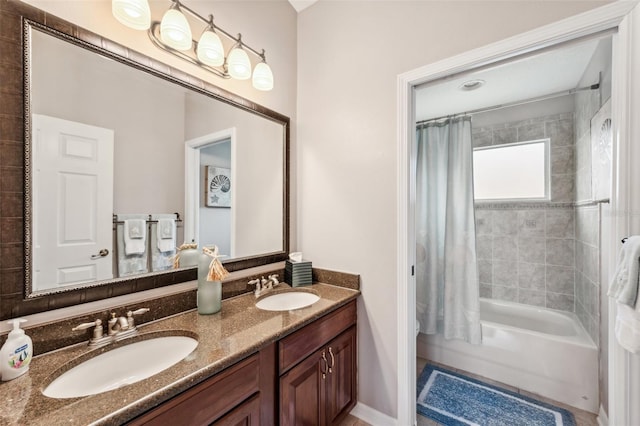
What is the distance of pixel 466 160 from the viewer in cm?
222

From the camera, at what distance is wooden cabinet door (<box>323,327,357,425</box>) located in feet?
4.59

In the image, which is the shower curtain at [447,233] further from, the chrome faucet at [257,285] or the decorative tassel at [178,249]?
the decorative tassel at [178,249]

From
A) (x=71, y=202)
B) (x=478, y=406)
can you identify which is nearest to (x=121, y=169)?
(x=71, y=202)

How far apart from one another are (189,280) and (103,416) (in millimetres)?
716

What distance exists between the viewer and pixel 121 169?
110 cm

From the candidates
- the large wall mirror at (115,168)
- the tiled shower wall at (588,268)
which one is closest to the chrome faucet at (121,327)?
the large wall mirror at (115,168)

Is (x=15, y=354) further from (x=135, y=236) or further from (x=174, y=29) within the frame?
(x=174, y=29)

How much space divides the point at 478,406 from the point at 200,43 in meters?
2.72

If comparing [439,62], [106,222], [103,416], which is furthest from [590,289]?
[106,222]

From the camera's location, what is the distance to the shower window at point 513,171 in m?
2.54

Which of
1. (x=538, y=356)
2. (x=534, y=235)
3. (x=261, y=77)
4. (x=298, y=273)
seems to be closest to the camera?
(x=261, y=77)

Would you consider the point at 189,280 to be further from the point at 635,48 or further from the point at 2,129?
the point at 635,48

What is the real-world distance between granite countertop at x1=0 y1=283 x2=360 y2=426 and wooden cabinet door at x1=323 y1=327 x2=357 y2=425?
0.27 m

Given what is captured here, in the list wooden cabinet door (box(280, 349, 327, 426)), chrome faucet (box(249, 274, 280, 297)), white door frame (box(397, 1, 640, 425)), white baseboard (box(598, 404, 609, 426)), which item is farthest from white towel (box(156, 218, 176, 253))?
white baseboard (box(598, 404, 609, 426))
